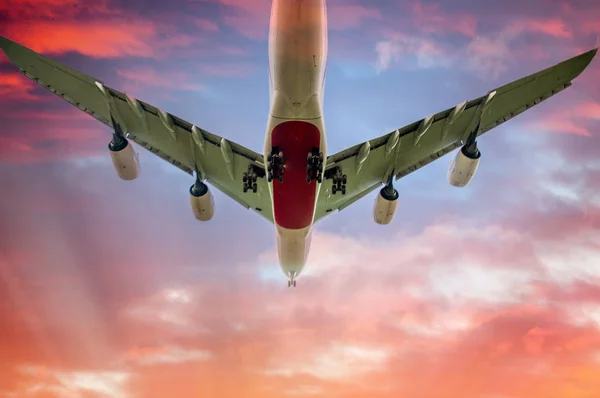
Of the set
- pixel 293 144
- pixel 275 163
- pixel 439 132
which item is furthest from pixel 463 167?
pixel 275 163

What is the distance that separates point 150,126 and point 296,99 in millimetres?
10181

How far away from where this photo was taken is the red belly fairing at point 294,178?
23984mm

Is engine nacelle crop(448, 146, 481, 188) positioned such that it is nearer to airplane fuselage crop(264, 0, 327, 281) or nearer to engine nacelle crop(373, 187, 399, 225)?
engine nacelle crop(373, 187, 399, 225)

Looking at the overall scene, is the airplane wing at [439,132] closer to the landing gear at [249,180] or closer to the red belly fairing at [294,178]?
the red belly fairing at [294,178]

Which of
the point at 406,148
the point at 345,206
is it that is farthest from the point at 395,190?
the point at 345,206

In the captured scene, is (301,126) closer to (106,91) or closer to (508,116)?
(106,91)

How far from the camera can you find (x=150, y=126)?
97.4 ft

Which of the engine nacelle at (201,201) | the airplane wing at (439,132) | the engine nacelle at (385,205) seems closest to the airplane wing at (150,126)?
the engine nacelle at (201,201)

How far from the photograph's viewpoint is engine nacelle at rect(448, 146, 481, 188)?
1145 inches

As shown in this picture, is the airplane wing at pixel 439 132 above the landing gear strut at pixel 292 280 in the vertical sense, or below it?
above

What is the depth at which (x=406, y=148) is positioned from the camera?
102ft

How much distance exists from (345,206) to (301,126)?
44.4 ft

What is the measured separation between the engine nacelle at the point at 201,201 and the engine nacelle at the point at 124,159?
3.34 m

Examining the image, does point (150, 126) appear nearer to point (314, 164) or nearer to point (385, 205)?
point (314, 164)
